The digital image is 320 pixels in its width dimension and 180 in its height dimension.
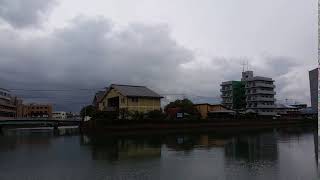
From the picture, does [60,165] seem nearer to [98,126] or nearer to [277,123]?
[98,126]

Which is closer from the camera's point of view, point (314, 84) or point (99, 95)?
point (314, 84)

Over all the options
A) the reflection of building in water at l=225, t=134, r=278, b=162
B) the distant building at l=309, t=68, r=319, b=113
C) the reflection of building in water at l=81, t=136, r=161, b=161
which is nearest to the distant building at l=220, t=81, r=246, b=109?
the reflection of building in water at l=225, t=134, r=278, b=162

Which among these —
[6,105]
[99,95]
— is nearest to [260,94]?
[99,95]

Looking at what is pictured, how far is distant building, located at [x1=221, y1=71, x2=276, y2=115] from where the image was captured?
94.2 meters

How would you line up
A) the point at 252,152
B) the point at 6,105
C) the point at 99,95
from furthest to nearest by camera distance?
the point at 6,105
the point at 99,95
the point at 252,152

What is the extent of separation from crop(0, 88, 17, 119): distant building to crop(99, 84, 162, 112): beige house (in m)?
51.1

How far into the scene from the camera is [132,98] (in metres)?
59.1

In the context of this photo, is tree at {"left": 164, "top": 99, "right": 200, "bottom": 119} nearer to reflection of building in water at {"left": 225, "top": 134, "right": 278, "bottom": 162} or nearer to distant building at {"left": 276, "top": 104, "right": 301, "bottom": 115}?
reflection of building in water at {"left": 225, "top": 134, "right": 278, "bottom": 162}

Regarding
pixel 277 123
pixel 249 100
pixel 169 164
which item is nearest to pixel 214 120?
pixel 277 123

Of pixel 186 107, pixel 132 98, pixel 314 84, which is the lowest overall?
pixel 314 84

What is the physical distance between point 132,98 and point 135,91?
232 centimetres

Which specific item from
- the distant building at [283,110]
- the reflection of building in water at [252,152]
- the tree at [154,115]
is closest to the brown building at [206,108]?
the tree at [154,115]

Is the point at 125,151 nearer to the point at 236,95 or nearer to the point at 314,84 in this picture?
the point at 314,84

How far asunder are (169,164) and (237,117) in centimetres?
5360
